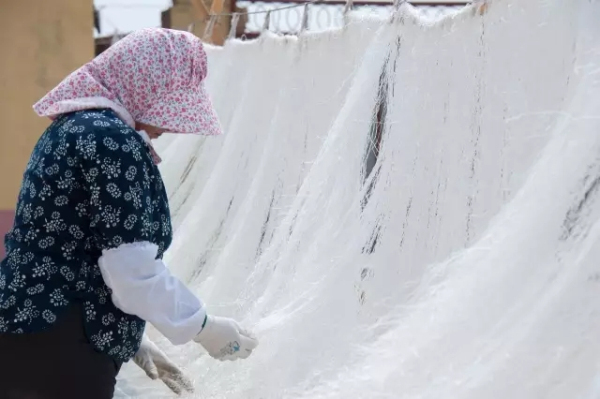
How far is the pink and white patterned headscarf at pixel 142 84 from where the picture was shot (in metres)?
1.07

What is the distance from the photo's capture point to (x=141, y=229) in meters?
1.01

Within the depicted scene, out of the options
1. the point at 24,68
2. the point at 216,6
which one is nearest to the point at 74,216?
the point at 216,6

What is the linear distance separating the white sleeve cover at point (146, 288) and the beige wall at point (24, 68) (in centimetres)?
271

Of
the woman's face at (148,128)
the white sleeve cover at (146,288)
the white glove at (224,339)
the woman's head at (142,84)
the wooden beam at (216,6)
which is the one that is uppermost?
the wooden beam at (216,6)

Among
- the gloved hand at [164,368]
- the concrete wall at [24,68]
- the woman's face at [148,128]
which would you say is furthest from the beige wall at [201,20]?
the woman's face at [148,128]

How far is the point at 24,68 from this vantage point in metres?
3.52

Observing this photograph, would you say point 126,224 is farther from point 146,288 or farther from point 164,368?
point 164,368

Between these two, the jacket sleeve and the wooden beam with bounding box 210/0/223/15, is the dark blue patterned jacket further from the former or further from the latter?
the wooden beam with bounding box 210/0/223/15

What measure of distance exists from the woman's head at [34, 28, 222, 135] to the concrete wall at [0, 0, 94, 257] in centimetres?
263

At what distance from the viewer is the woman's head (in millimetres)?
1066

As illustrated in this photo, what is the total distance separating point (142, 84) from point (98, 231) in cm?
24

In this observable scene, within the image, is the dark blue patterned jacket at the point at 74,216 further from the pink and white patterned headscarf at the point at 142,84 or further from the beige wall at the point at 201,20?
the beige wall at the point at 201,20

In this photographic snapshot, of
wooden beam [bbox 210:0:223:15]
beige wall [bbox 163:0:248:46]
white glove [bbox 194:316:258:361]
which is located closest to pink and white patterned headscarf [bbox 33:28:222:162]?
white glove [bbox 194:316:258:361]

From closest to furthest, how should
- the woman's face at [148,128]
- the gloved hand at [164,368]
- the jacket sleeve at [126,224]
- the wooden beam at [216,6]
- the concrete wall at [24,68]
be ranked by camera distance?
1. the jacket sleeve at [126,224]
2. the woman's face at [148,128]
3. the gloved hand at [164,368]
4. the wooden beam at [216,6]
5. the concrete wall at [24,68]
